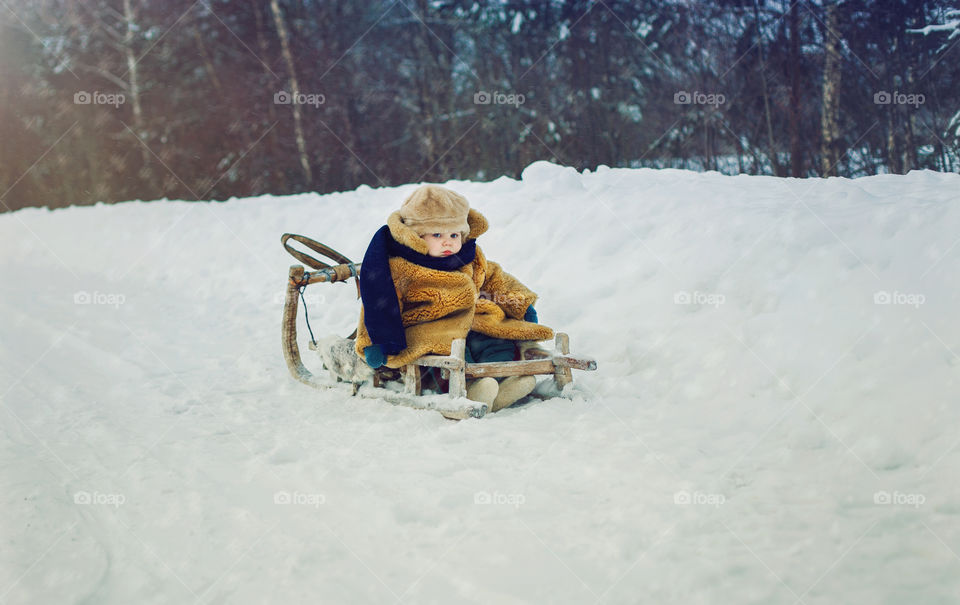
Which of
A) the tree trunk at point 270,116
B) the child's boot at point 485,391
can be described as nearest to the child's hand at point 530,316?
the child's boot at point 485,391

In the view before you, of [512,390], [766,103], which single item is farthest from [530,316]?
[766,103]

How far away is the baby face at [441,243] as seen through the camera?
3836mm

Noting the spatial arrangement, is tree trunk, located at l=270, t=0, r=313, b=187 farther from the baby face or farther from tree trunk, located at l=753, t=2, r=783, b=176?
the baby face

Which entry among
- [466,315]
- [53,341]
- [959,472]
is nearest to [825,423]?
[959,472]

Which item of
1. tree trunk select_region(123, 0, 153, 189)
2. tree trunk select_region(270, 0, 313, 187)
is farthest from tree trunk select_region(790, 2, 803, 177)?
tree trunk select_region(123, 0, 153, 189)

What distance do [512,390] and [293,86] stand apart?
12661 millimetres

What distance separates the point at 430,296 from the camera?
12.6 ft

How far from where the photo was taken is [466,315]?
3.91 metres

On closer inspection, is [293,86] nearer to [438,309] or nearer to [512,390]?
[438,309]

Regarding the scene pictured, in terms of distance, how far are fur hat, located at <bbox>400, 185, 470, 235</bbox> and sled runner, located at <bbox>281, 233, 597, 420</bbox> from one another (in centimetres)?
63

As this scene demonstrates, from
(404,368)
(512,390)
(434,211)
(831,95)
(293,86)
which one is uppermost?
(293,86)

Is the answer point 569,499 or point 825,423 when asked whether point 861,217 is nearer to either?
point 825,423

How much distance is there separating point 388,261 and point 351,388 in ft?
2.80

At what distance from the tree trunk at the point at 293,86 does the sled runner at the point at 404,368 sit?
10766 millimetres
